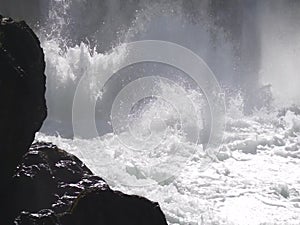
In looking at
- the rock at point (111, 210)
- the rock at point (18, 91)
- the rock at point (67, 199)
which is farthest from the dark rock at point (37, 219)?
the rock at point (18, 91)

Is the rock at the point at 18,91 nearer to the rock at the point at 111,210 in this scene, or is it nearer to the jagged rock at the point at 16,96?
the jagged rock at the point at 16,96

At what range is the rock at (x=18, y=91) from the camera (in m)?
12.4

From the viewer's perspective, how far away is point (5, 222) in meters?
11.7

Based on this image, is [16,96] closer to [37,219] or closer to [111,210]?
[37,219]

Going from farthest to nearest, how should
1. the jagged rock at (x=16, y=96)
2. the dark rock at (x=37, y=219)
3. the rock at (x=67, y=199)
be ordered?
the jagged rock at (x=16, y=96) → the rock at (x=67, y=199) → the dark rock at (x=37, y=219)

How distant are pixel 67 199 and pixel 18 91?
3.09 meters

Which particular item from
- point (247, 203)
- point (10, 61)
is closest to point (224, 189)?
point (247, 203)

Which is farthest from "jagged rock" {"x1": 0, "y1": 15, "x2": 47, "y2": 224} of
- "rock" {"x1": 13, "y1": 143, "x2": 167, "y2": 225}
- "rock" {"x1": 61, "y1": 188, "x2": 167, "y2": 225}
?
"rock" {"x1": 61, "y1": 188, "x2": 167, "y2": 225}

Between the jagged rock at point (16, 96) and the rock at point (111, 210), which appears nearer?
the rock at point (111, 210)

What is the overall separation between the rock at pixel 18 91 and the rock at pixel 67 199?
2.39ft

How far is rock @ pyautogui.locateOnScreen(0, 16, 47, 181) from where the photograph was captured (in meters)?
12.4

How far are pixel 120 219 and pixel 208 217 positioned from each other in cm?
2300

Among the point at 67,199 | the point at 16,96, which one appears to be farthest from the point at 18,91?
the point at 67,199

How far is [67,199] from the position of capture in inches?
520
